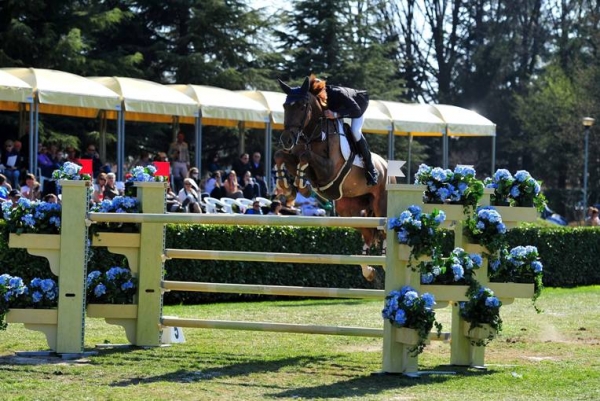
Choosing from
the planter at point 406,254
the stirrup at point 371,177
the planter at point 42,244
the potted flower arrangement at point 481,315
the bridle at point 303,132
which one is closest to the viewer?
the planter at point 406,254

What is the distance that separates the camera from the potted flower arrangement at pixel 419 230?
26.3 feet

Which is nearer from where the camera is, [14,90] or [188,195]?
[14,90]

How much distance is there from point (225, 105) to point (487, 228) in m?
14.2

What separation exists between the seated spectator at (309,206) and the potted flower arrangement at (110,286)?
38.8 ft

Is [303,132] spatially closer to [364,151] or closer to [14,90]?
[364,151]

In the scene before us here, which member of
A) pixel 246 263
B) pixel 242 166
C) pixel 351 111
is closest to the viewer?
pixel 351 111

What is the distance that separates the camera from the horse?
34.6 ft

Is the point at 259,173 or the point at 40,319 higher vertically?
the point at 259,173

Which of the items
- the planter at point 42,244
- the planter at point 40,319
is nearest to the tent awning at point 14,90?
the planter at point 42,244

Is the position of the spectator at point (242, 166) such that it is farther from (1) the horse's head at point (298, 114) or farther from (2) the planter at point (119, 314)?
(2) the planter at point (119, 314)

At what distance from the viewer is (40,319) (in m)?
8.99

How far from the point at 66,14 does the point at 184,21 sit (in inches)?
233

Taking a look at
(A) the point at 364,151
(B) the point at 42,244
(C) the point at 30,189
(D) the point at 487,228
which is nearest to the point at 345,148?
(A) the point at 364,151

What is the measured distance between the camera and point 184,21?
1353 inches
